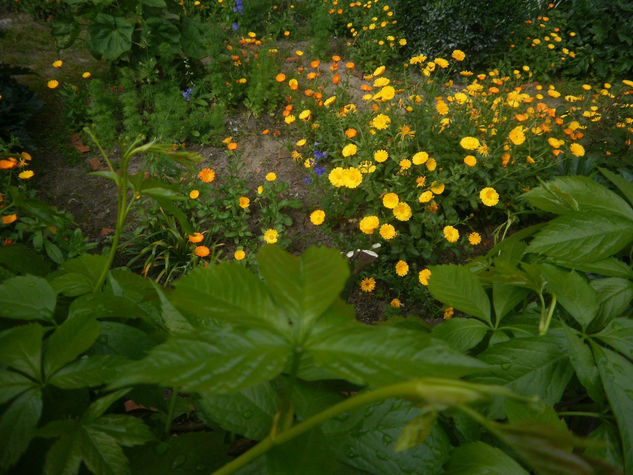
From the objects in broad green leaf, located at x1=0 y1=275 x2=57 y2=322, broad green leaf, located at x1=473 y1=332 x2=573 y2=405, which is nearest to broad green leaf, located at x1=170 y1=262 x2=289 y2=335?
broad green leaf, located at x1=0 y1=275 x2=57 y2=322

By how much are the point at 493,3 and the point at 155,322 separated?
587 cm

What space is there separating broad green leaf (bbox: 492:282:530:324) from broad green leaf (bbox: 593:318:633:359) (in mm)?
136

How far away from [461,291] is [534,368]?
0.18 meters

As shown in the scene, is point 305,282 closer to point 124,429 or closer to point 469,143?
point 124,429

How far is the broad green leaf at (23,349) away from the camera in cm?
43

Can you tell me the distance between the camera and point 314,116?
12.0 feet

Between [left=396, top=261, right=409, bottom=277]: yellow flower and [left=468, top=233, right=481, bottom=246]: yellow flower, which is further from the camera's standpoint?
[left=468, top=233, right=481, bottom=246]: yellow flower

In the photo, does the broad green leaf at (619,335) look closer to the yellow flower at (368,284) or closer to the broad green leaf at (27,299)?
the broad green leaf at (27,299)

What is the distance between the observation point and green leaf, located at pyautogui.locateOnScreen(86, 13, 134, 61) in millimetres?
3381

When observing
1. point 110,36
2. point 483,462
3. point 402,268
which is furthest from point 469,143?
point 110,36

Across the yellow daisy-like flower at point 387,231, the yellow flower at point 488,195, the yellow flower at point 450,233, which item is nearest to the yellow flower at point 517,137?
the yellow flower at point 488,195

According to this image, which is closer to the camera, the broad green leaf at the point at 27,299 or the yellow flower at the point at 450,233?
the broad green leaf at the point at 27,299

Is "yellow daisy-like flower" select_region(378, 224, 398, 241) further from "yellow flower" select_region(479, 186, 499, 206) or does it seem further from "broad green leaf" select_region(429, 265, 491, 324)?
"broad green leaf" select_region(429, 265, 491, 324)

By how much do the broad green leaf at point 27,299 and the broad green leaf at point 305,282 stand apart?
1.18ft
